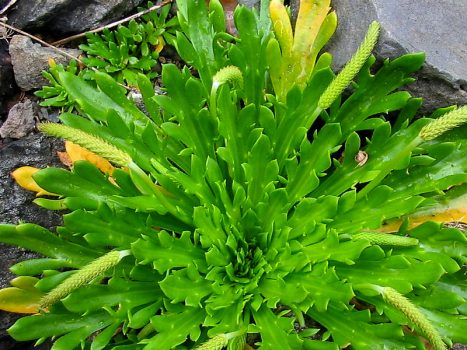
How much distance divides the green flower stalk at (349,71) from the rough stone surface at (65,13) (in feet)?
→ 4.09

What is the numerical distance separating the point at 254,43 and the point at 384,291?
113 cm

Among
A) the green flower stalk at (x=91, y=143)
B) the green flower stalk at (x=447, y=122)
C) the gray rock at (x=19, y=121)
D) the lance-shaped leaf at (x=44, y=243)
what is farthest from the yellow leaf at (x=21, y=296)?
the green flower stalk at (x=447, y=122)

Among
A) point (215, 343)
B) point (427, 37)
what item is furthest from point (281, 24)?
point (215, 343)

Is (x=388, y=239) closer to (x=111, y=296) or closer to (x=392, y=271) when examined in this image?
(x=392, y=271)

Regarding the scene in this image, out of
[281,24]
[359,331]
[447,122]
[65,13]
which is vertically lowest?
[359,331]

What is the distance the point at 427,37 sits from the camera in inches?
92.1

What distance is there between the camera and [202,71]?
2.33 meters

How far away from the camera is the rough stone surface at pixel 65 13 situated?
266 cm

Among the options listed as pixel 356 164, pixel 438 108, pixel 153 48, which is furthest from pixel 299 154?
pixel 153 48

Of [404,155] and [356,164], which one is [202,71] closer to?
[356,164]

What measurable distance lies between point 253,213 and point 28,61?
4.45 ft

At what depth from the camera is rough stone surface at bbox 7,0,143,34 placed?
266 centimetres

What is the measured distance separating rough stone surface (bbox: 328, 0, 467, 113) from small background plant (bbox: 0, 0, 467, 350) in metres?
0.11

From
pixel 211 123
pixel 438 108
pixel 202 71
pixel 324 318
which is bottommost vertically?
pixel 324 318
